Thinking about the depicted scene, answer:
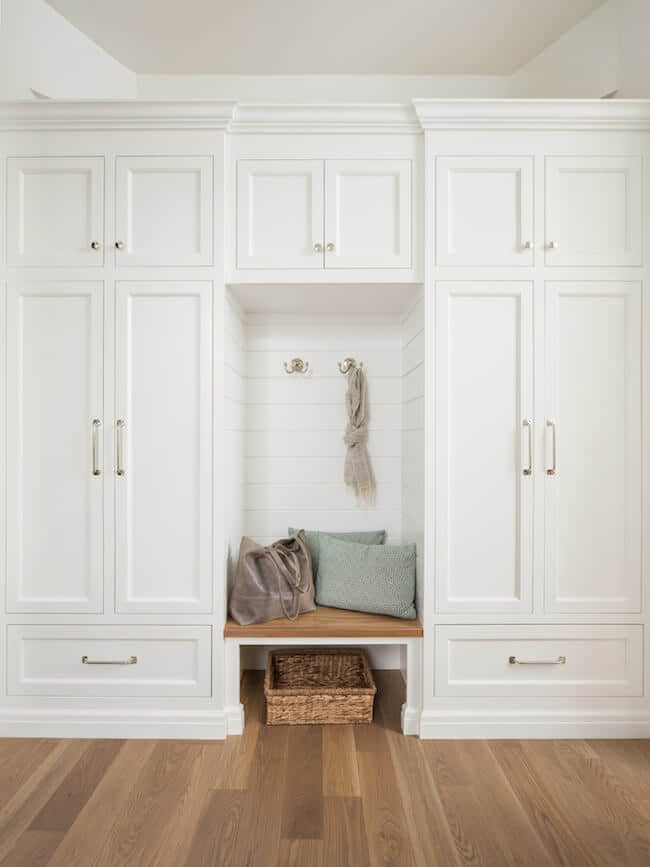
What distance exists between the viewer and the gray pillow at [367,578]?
2363 millimetres

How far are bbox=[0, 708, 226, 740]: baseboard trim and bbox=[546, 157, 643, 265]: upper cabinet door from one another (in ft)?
7.46

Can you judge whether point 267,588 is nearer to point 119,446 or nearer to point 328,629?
point 328,629

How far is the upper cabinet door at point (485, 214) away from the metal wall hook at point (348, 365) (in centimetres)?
73

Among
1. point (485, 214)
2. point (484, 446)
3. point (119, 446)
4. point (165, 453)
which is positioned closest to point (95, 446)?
point (119, 446)

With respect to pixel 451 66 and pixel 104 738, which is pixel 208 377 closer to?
pixel 104 738

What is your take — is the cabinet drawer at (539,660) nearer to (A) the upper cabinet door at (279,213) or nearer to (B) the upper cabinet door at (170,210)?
(A) the upper cabinet door at (279,213)

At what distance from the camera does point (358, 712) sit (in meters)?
2.34

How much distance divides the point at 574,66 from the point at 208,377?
2.22 meters

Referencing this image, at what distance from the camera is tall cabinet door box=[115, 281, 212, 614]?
2246 mm

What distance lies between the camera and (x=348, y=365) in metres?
2.82

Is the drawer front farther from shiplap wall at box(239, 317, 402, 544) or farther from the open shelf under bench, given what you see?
shiplap wall at box(239, 317, 402, 544)

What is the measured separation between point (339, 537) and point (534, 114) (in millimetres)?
1980

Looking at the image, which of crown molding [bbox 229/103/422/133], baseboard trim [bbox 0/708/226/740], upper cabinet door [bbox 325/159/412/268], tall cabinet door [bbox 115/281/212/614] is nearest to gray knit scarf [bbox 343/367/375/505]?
upper cabinet door [bbox 325/159/412/268]

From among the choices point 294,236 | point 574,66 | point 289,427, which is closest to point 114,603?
point 289,427
